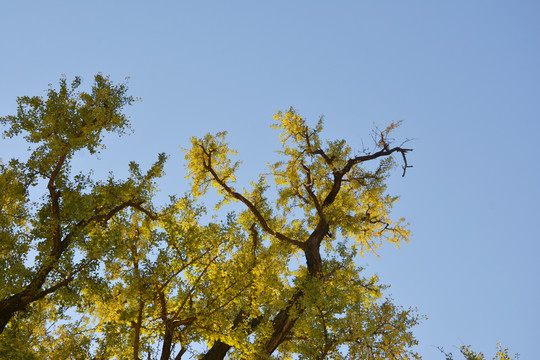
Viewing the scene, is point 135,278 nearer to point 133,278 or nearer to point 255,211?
point 133,278

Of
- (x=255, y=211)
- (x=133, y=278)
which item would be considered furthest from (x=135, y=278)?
(x=255, y=211)

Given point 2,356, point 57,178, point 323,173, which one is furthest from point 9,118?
point 323,173

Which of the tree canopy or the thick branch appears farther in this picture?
the thick branch

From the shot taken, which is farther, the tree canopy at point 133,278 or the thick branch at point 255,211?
the thick branch at point 255,211

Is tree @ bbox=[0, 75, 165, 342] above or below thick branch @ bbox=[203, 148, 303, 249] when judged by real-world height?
below

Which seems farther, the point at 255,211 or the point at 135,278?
the point at 255,211

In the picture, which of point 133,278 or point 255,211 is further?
point 255,211

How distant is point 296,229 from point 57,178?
9827 millimetres

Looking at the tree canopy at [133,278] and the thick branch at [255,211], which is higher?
the thick branch at [255,211]

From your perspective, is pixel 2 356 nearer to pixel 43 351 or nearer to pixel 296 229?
pixel 43 351

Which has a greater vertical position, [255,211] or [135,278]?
[255,211]

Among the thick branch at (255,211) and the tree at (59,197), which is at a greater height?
the thick branch at (255,211)

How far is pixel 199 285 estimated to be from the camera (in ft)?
34.4

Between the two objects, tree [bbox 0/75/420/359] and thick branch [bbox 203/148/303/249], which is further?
thick branch [bbox 203/148/303/249]
